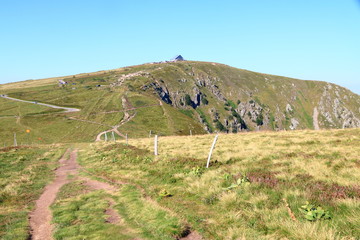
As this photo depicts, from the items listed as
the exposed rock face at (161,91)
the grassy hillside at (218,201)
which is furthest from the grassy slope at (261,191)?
the exposed rock face at (161,91)

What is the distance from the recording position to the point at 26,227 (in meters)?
9.41

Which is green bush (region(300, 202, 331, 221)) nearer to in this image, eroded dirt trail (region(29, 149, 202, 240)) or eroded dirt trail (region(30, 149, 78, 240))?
eroded dirt trail (region(29, 149, 202, 240))

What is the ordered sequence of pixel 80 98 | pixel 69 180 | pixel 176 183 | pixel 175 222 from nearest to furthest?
pixel 175 222
pixel 176 183
pixel 69 180
pixel 80 98

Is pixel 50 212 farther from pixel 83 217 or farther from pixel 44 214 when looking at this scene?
pixel 83 217

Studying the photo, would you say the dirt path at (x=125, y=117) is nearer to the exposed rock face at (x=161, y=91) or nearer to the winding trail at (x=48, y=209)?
the exposed rock face at (x=161, y=91)

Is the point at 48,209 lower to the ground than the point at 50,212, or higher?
lower

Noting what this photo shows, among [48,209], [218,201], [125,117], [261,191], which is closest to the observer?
[261,191]

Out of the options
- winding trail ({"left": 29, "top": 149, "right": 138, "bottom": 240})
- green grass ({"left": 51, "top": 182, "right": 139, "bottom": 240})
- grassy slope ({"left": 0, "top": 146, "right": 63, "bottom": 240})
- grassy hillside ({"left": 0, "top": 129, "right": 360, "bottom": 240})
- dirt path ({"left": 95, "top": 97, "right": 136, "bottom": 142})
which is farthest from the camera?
dirt path ({"left": 95, "top": 97, "right": 136, "bottom": 142})

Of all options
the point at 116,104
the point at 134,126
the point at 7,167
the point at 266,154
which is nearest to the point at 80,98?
the point at 116,104

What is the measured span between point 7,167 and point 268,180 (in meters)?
25.2

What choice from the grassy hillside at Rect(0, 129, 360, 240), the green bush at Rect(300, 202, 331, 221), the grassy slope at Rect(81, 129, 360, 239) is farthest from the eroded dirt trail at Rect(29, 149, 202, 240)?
the green bush at Rect(300, 202, 331, 221)

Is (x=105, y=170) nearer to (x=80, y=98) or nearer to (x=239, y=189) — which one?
(x=239, y=189)

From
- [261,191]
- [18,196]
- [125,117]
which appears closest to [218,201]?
[261,191]

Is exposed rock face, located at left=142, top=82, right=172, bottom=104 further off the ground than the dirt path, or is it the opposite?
exposed rock face, located at left=142, top=82, right=172, bottom=104
